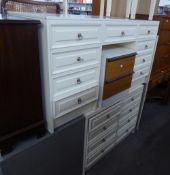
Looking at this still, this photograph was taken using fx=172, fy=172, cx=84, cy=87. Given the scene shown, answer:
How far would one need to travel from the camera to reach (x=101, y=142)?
1.48 meters

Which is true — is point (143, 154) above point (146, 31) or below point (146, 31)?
below

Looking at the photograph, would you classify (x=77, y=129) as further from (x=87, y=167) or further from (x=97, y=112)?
(x=87, y=167)

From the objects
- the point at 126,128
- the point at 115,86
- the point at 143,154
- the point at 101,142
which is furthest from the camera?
the point at 126,128

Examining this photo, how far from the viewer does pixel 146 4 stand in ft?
6.72

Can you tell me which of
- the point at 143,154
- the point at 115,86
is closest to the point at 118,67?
the point at 115,86

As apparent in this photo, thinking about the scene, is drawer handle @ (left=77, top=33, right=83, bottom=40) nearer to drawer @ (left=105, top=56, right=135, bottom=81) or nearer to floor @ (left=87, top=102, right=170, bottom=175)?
drawer @ (left=105, top=56, right=135, bottom=81)

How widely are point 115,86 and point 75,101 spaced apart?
0.36 m

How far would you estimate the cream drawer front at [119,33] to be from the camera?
1.04 meters

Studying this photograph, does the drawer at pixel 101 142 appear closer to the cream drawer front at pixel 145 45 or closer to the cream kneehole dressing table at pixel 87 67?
the cream kneehole dressing table at pixel 87 67

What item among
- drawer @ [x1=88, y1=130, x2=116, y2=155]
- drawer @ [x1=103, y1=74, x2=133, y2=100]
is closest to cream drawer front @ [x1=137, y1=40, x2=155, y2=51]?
drawer @ [x1=103, y1=74, x2=133, y2=100]

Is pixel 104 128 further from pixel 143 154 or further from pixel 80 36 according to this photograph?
pixel 80 36

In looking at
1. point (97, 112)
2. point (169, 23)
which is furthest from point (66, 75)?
point (169, 23)

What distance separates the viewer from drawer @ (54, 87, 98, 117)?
3.05 ft

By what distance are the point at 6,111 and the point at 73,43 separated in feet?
1.45
